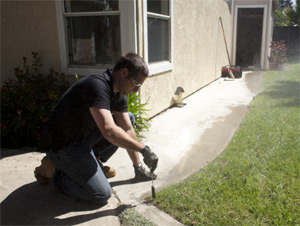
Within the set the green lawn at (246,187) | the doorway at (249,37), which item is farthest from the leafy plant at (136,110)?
the doorway at (249,37)

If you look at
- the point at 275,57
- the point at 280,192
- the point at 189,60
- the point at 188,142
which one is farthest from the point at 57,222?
the point at 275,57

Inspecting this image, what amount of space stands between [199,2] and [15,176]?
6609 millimetres

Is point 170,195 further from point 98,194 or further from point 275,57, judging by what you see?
point 275,57

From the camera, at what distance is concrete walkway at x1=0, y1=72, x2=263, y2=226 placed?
2447 millimetres

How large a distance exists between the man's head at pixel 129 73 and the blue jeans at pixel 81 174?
656 millimetres

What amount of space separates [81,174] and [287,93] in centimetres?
646

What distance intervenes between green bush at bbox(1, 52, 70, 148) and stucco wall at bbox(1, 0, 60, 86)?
0.51m

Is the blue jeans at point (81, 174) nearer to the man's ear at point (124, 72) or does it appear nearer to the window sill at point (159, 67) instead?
the man's ear at point (124, 72)

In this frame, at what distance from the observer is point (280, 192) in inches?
106

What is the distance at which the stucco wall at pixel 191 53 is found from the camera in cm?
568

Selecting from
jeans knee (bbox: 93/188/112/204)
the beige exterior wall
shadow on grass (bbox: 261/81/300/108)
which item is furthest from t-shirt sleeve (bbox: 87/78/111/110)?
shadow on grass (bbox: 261/81/300/108)

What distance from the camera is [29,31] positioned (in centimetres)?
492

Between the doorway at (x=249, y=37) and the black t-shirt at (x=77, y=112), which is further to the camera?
the doorway at (x=249, y=37)

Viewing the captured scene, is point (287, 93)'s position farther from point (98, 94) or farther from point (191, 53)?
point (98, 94)
